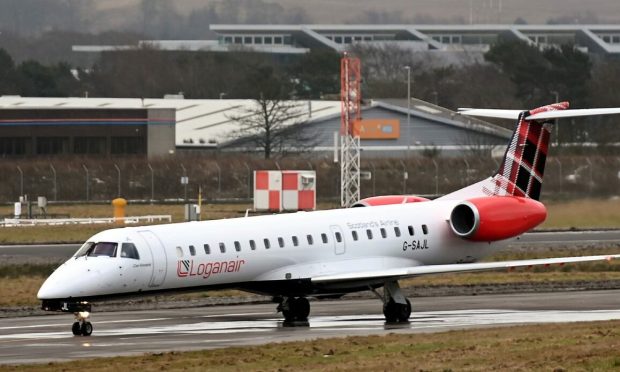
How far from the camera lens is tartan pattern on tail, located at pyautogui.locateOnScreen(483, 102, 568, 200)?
37594 mm

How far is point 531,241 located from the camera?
2275 inches

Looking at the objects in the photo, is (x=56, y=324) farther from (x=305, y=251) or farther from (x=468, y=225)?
(x=468, y=225)

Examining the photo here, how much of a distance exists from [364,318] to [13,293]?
410 inches

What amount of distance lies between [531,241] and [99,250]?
2958 cm

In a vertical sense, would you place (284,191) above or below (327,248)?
above

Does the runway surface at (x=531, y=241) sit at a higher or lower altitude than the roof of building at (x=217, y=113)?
lower

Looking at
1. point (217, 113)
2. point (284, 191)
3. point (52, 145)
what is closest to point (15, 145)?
point (52, 145)

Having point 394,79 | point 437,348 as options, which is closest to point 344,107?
point 437,348

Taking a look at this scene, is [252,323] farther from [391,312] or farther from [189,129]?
[189,129]

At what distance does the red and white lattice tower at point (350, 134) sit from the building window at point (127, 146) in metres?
23.2

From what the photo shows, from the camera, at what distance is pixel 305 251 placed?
33.9m

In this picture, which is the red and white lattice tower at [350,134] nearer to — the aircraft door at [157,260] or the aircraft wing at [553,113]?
the aircraft wing at [553,113]

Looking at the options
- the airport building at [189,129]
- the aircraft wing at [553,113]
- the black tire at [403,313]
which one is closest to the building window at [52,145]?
the airport building at [189,129]

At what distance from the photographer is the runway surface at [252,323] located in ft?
92.0
